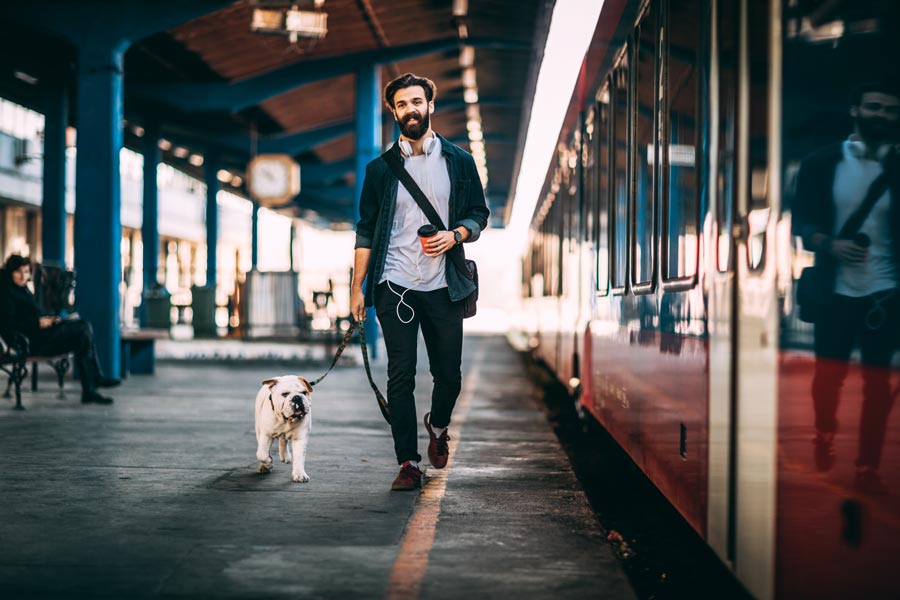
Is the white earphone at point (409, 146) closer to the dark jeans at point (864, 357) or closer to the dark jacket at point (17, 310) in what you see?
the dark jeans at point (864, 357)

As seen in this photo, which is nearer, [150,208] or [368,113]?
[368,113]

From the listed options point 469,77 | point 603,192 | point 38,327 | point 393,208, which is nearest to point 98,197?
point 38,327

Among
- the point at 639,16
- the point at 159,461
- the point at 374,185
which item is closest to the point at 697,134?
the point at 639,16

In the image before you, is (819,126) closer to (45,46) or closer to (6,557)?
(6,557)

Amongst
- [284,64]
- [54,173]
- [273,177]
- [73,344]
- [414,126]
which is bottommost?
[73,344]

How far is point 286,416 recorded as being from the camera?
19.5 feet

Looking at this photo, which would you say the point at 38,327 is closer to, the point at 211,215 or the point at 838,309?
the point at 838,309

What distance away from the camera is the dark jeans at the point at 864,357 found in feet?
8.71

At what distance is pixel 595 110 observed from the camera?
836 centimetres

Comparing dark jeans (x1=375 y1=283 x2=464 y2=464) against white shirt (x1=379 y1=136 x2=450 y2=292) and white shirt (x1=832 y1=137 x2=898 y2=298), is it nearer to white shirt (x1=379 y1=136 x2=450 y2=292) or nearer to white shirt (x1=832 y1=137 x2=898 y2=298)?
white shirt (x1=379 y1=136 x2=450 y2=292)

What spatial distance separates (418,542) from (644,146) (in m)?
2.32

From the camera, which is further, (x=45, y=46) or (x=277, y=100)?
(x=277, y=100)

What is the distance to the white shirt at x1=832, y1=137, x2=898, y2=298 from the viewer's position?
2.71 m

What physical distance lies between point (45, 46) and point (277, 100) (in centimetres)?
612
